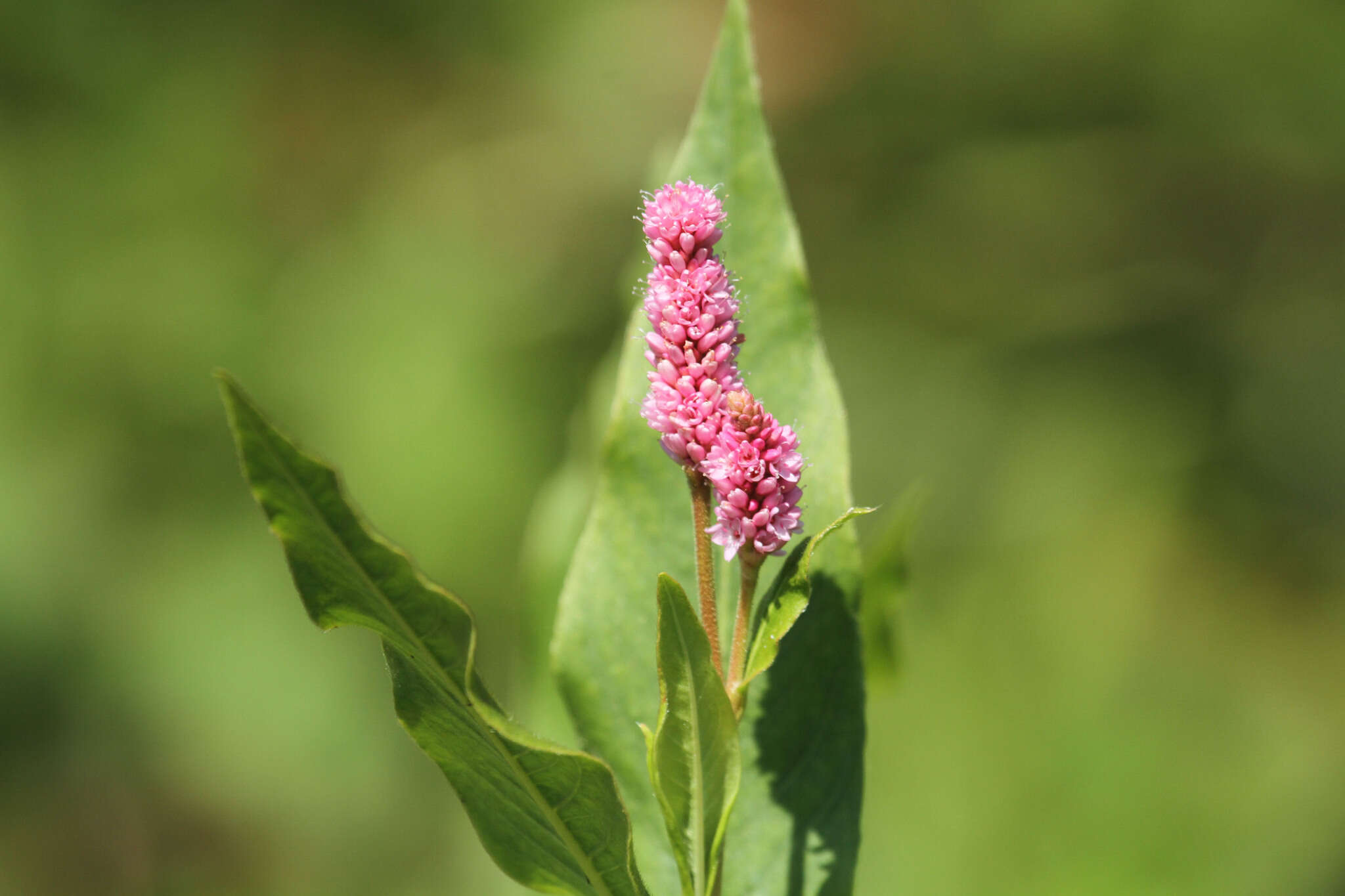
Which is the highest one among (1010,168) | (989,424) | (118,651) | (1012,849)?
(1010,168)

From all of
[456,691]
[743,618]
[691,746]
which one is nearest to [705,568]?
[743,618]

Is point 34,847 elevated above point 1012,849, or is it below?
above

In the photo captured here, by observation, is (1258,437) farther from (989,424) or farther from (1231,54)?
(1231,54)

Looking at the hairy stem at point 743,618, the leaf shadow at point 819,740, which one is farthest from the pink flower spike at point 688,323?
the leaf shadow at point 819,740

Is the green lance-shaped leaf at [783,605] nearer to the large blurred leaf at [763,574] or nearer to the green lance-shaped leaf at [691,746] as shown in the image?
→ the green lance-shaped leaf at [691,746]

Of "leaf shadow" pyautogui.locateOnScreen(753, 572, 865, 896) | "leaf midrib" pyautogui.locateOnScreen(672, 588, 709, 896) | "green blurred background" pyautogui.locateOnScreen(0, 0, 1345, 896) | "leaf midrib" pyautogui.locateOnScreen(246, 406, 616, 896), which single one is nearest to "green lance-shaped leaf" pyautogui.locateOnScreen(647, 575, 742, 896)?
"leaf midrib" pyautogui.locateOnScreen(672, 588, 709, 896)

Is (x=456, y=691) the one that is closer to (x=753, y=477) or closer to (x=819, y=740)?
(x=753, y=477)

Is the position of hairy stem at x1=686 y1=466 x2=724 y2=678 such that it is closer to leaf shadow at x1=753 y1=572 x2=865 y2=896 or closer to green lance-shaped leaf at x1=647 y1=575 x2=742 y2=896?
green lance-shaped leaf at x1=647 y1=575 x2=742 y2=896

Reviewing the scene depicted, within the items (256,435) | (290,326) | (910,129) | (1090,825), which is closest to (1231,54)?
(910,129)
